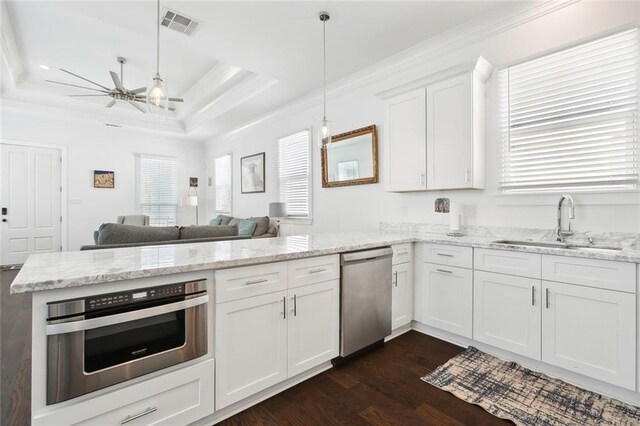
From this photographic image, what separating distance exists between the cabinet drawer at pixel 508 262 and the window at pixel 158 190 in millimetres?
7073

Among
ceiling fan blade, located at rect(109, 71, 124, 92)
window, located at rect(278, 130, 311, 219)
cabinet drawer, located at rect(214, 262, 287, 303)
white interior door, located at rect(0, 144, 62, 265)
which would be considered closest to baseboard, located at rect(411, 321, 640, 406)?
cabinet drawer, located at rect(214, 262, 287, 303)

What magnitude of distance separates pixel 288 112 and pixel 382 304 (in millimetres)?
3803

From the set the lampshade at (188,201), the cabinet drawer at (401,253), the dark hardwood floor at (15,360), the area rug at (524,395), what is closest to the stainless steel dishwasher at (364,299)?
the cabinet drawer at (401,253)

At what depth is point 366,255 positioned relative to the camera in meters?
2.46

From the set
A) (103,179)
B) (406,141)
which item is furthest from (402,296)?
(103,179)

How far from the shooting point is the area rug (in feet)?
5.71

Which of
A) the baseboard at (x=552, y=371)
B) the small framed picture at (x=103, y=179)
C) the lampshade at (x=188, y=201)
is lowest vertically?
the baseboard at (x=552, y=371)

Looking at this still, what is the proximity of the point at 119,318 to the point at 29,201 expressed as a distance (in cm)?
644

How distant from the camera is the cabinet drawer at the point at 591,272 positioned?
1.80 metres

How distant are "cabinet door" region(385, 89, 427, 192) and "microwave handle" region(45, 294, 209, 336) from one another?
93.3 inches

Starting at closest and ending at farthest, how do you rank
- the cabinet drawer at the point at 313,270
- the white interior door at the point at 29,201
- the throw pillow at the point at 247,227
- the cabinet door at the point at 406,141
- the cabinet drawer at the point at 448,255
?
the cabinet drawer at the point at 313,270 → the cabinet drawer at the point at 448,255 → the cabinet door at the point at 406,141 → the throw pillow at the point at 247,227 → the white interior door at the point at 29,201

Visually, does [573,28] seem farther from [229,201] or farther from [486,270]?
[229,201]

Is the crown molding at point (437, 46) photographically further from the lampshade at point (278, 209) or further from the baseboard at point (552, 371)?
the baseboard at point (552, 371)

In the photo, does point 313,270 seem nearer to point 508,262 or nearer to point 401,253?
point 401,253
